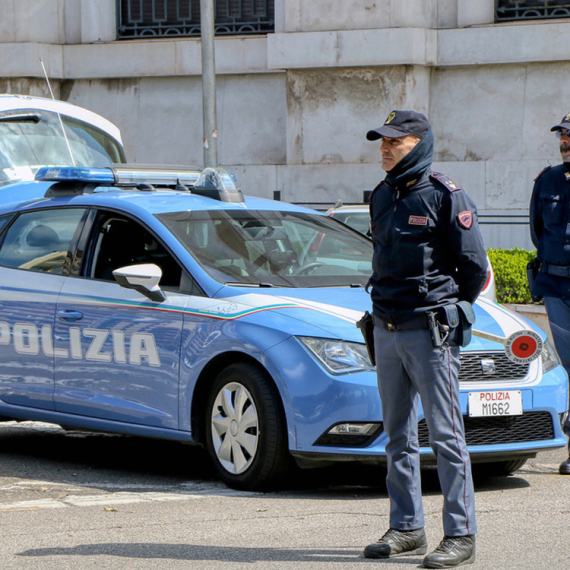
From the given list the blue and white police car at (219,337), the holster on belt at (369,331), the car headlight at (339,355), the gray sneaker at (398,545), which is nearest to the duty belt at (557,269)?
the blue and white police car at (219,337)

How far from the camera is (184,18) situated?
793 inches

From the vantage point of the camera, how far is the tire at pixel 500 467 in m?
6.66

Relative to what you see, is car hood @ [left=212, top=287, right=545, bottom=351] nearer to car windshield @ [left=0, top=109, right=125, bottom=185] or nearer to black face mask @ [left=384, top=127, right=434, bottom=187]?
black face mask @ [left=384, top=127, right=434, bottom=187]

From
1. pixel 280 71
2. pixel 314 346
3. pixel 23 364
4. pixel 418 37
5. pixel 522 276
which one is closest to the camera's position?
pixel 314 346

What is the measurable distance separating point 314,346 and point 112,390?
142 cm

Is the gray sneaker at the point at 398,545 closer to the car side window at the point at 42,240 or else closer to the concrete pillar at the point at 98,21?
the car side window at the point at 42,240

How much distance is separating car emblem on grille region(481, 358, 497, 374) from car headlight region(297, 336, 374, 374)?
601mm

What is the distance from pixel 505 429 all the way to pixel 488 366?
1.14 ft

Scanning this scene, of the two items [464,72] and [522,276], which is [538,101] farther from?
[522,276]

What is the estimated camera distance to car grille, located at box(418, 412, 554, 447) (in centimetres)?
604

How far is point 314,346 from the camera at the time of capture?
5973 mm

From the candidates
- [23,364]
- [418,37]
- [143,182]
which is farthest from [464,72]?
[23,364]

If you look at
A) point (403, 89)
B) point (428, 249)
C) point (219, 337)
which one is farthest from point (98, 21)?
point (428, 249)

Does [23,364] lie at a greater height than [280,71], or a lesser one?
lesser
